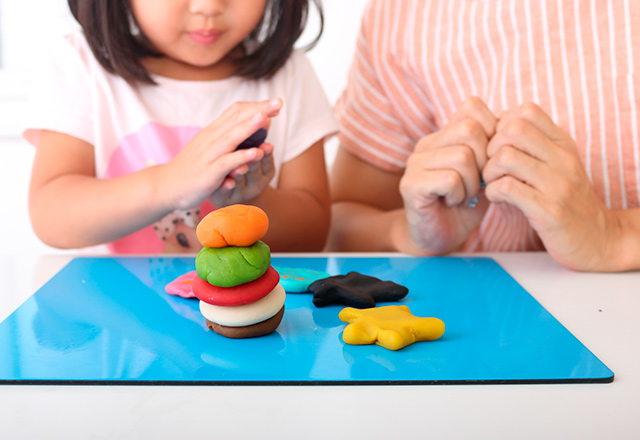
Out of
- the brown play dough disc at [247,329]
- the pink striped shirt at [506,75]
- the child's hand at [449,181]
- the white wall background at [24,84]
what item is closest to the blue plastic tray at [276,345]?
the brown play dough disc at [247,329]

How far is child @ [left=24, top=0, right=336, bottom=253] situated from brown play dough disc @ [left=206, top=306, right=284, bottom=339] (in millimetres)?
292

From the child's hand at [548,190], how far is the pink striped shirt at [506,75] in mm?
189

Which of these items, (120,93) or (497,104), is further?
(120,93)

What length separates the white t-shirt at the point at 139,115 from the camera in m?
1.00

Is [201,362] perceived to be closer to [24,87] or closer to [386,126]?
[386,126]

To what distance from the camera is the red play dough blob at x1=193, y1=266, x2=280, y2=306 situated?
1.53ft

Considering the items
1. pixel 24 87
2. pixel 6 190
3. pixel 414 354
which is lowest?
pixel 6 190

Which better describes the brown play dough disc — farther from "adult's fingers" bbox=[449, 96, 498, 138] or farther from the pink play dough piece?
"adult's fingers" bbox=[449, 96, 498, 138]

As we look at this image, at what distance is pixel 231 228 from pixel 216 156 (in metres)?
0.27

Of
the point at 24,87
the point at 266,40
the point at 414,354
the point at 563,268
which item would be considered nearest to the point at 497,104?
the point at 563,268

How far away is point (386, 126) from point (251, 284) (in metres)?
0.63

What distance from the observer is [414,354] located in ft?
1.44

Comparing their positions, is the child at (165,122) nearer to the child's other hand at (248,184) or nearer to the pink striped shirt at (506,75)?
the child's other hand at (248,184)

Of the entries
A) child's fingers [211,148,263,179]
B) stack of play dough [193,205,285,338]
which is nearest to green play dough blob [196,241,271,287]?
stack of play dough [193,205,285,338]
